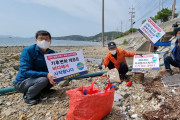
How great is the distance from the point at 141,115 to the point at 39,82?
2.13m

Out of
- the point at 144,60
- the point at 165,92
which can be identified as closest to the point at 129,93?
the point at 165,92

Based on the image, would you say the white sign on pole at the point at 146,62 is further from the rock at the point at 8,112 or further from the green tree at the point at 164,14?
the green tree at the point at 164,14

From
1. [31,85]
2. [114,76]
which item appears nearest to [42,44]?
[31,85]

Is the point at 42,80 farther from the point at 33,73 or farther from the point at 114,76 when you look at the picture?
the point at 114,76

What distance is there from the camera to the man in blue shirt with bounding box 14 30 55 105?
251 cm

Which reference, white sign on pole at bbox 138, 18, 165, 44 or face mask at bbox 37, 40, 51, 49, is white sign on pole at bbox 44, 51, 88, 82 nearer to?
face mask at bbox 37, 40, 51, 49

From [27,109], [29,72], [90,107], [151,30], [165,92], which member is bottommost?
[27,109]

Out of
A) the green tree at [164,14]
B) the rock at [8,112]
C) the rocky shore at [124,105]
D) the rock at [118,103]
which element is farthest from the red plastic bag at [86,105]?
the green tree at [164,14]

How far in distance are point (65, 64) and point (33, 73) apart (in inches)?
29.4

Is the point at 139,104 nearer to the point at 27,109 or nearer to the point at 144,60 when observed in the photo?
the point at 144,60

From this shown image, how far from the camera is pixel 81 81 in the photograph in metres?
4.07

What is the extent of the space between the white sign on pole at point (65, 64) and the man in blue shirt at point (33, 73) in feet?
0.67

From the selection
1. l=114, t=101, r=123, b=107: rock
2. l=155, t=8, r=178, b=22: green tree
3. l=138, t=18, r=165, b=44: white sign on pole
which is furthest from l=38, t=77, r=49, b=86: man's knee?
l=155, t=8, r=178, b=22: green tree

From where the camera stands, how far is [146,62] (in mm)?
3730
